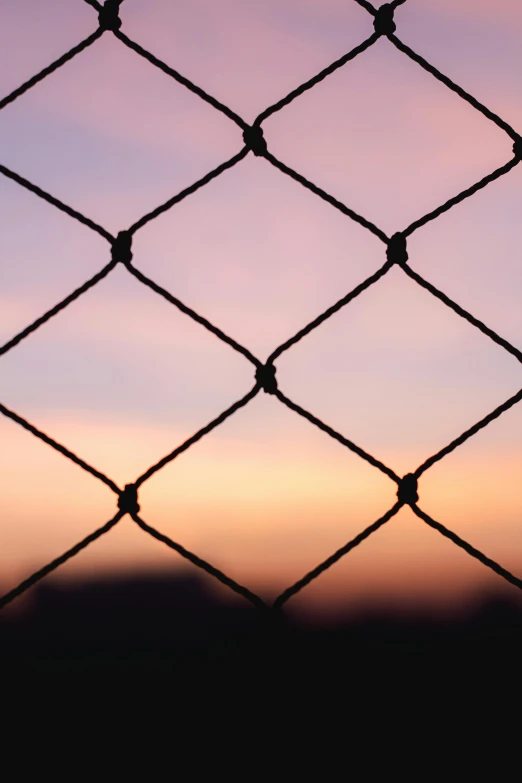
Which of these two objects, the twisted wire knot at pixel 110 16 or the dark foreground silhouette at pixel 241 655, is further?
the dark foreground silhouette at pixel 241 655

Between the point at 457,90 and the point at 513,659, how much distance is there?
17120 mm

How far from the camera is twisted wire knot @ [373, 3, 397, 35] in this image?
5.19 ft

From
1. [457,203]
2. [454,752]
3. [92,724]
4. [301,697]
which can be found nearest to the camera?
[301,697]

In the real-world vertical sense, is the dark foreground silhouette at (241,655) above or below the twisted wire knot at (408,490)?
above

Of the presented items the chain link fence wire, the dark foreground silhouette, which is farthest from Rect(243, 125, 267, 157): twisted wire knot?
the dark foreground silhouette

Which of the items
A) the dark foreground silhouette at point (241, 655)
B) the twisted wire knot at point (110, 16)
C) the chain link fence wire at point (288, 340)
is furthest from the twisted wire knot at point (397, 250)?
the dark foreground silhouette at point (241, 655)

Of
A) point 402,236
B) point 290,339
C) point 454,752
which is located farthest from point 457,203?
point 454,752

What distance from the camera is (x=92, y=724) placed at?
47.0 ft

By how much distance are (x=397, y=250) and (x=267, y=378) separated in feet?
1.05

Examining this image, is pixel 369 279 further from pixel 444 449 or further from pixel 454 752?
pixel 454 752

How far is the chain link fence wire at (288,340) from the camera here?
1239 millimetres

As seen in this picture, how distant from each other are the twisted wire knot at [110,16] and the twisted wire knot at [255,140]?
260 millimetres

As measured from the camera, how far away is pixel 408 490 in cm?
142

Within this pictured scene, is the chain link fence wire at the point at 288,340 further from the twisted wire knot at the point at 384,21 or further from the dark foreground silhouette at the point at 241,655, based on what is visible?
the dark foreground silhouette at the point at 241,655
